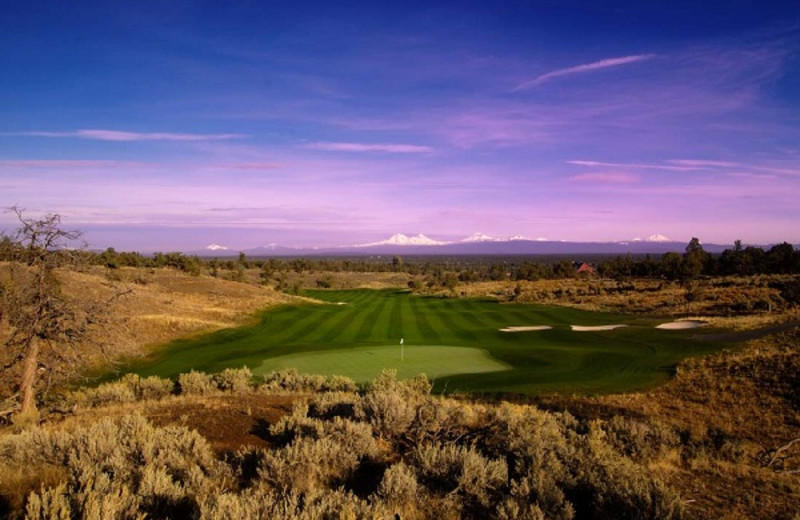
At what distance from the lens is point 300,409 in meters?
8.88

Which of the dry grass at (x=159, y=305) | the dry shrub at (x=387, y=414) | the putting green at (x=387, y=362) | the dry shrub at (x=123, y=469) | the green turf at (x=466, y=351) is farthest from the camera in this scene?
the putting green at (x=387, y=362)

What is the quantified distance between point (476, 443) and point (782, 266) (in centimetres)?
9418

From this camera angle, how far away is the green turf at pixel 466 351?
20.6 meters

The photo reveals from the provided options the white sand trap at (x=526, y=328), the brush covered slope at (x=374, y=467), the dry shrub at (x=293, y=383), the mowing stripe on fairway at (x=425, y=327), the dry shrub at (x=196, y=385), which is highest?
the brush covered slope at (x=374, y=467)

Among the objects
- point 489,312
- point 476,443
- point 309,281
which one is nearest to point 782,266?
point 489,312

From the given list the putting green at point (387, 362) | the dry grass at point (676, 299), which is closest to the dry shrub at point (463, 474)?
the putting green at point (387, 362)

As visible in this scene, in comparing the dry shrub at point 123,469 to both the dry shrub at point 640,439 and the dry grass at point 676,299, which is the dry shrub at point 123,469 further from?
the dry grass at point 676,299

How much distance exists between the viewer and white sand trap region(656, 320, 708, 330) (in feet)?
116

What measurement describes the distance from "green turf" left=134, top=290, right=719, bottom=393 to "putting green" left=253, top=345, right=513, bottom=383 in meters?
0.06

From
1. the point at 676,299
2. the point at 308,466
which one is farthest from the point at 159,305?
the point at 676,299

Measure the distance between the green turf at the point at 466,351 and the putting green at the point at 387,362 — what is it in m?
0.06

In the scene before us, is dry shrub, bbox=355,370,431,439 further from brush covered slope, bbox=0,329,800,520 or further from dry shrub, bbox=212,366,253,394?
dry shrub, bbox=212,366,253,394

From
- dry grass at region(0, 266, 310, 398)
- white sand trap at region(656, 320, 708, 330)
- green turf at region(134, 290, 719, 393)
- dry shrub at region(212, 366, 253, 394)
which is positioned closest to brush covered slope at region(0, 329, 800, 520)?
dry grass at region(0, 266, 310, 398)

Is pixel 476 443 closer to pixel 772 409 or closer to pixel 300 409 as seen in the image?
pixel 300 409
